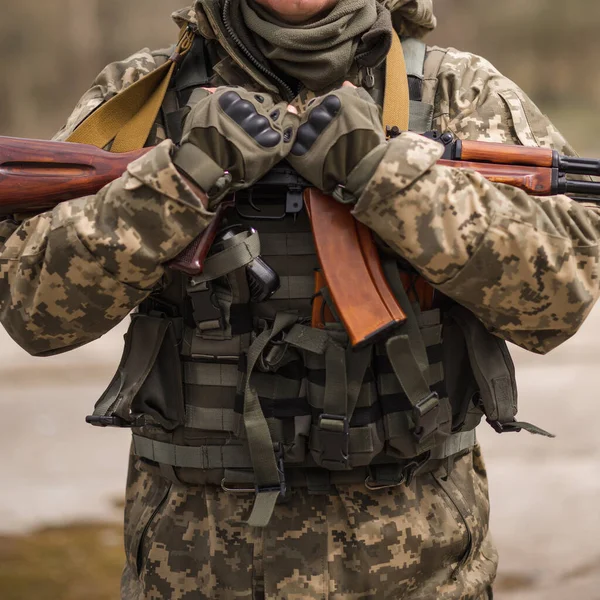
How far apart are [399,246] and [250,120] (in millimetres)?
340

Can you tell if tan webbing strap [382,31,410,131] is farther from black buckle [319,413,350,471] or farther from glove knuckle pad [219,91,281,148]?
black buckle [319,413,350,471]

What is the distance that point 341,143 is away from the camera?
1806mm

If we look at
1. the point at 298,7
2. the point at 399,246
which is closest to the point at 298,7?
the point at 298,7

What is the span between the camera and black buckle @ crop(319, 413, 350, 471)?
1.94 m

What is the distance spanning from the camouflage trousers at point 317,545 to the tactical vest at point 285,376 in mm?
52

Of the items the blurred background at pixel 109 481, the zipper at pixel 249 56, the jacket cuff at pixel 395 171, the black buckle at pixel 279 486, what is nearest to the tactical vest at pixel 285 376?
the black buckle at pixel 279 486

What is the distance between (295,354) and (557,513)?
2799mm

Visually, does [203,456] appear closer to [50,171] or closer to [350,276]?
[350,276]

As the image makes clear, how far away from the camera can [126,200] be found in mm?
1817

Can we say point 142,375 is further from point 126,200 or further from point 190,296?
point 126,200

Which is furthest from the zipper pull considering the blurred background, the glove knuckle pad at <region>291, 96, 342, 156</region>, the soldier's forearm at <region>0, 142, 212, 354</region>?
the blurred background

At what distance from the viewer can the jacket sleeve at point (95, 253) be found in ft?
5.92

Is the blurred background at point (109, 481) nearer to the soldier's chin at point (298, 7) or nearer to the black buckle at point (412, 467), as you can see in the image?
the black buckle at point (412, 467)

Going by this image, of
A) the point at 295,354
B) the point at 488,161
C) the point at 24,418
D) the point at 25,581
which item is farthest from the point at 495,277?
the point at 24,418
